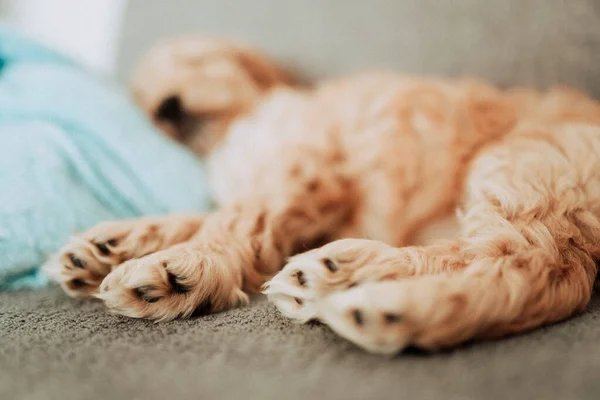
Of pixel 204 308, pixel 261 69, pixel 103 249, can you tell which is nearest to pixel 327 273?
pixel 204 308

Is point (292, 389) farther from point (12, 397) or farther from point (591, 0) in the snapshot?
point (591, 0)

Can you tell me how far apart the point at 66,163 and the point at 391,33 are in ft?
2.97

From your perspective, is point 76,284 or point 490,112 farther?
point 490,112

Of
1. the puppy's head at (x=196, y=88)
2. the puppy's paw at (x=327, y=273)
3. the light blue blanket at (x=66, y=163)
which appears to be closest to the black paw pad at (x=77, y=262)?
the light blue blanket at (x=66, y=163)

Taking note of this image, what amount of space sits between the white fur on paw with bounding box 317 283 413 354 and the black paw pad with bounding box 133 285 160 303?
11.9 inches

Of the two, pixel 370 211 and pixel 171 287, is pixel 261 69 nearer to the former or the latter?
pixel 370 211

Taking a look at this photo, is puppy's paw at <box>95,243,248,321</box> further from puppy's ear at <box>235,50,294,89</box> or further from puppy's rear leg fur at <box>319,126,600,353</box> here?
puppy's ear at <box>235,50,294,89</box>

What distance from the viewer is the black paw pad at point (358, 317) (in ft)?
2.02

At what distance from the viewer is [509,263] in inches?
29.4

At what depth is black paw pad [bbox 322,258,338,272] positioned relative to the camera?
2.43 ft

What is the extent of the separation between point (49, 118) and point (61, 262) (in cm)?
47

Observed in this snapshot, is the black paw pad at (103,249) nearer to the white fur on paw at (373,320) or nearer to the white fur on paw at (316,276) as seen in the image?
the white fur on paw at (316,276)

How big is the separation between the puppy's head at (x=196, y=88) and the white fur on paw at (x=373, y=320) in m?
0.97

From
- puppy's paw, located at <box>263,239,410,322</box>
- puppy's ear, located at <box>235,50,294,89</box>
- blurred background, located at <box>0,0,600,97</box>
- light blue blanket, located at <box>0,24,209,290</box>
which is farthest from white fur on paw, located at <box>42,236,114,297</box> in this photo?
blurred background, located at <box>0,0,600,97</box>
